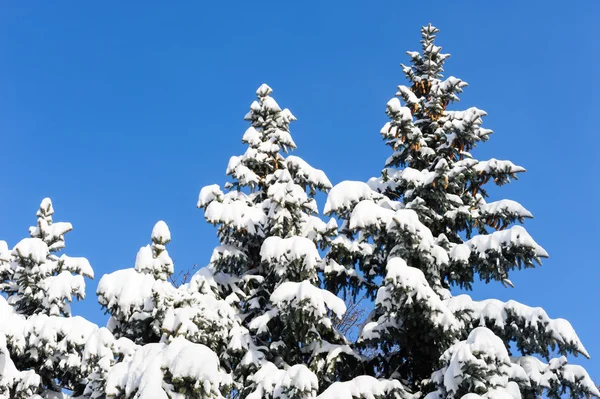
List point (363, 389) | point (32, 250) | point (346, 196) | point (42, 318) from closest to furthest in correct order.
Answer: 1. point (363, 389)
2. point (346, 196)
3. point (42, 318)
4. point (32, 250)

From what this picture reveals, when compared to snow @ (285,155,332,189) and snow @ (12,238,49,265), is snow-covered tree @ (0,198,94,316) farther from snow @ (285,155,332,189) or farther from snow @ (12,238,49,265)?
snow @ (285,155,332,189)

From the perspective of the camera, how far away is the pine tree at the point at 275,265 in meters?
11.5

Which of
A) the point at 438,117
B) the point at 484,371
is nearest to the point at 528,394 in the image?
the point at 484,371

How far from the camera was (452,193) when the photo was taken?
14711mm

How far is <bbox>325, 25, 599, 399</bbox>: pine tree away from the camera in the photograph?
10.4m

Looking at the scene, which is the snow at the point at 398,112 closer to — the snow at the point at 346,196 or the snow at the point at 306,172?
the snow at the point at 346,196

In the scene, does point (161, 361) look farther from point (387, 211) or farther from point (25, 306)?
point (25, 306)

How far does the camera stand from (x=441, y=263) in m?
11.9

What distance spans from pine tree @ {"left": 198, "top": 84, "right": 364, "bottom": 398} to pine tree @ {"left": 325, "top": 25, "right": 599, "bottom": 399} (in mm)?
1048

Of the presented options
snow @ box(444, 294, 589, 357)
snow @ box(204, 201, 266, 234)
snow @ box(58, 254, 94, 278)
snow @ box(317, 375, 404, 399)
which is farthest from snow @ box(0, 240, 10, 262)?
snow @ box(444, 294, 589, 357)

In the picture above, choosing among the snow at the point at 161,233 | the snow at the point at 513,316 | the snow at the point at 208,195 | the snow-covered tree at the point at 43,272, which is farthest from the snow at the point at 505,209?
the snow-covered tree at the point at 43,272

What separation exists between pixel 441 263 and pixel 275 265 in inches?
142

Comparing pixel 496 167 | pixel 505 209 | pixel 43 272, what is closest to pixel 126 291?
pixel 43 272

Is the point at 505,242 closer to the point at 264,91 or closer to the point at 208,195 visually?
the point at 208,195
